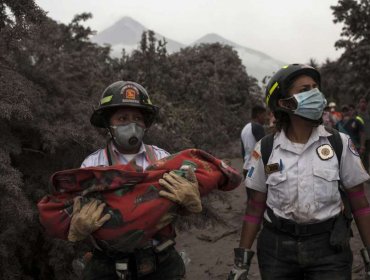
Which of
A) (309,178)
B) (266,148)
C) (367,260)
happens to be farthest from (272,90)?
(367,260)

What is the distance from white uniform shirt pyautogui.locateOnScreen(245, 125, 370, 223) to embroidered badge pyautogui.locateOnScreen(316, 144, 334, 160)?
1 centimetres

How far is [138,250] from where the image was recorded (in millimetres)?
2393

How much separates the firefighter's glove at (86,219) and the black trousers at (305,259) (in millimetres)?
989

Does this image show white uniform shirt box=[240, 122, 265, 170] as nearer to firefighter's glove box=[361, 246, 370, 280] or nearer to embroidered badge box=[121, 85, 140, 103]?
firefighter's glove box=[361, 246, 370, 280]

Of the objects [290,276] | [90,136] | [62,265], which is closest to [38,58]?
[90,136]

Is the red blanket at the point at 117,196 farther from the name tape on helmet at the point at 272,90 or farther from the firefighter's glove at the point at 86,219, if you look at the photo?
the name tape on helmet at the point at 272,90

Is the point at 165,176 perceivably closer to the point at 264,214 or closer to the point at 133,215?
the point at 133,215

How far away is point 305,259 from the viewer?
98.1 inches

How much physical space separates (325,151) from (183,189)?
2.84 feet

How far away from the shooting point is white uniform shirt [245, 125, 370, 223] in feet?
8.13

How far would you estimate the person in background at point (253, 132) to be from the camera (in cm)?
688

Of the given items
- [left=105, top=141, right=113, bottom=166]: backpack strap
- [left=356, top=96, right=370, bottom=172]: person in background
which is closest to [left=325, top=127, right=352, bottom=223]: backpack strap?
[left=105, top=141, right=113, bottom=166]: backpack strap

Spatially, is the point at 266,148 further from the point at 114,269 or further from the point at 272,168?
the point at 114,269

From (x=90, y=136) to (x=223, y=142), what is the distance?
13.6 meters
